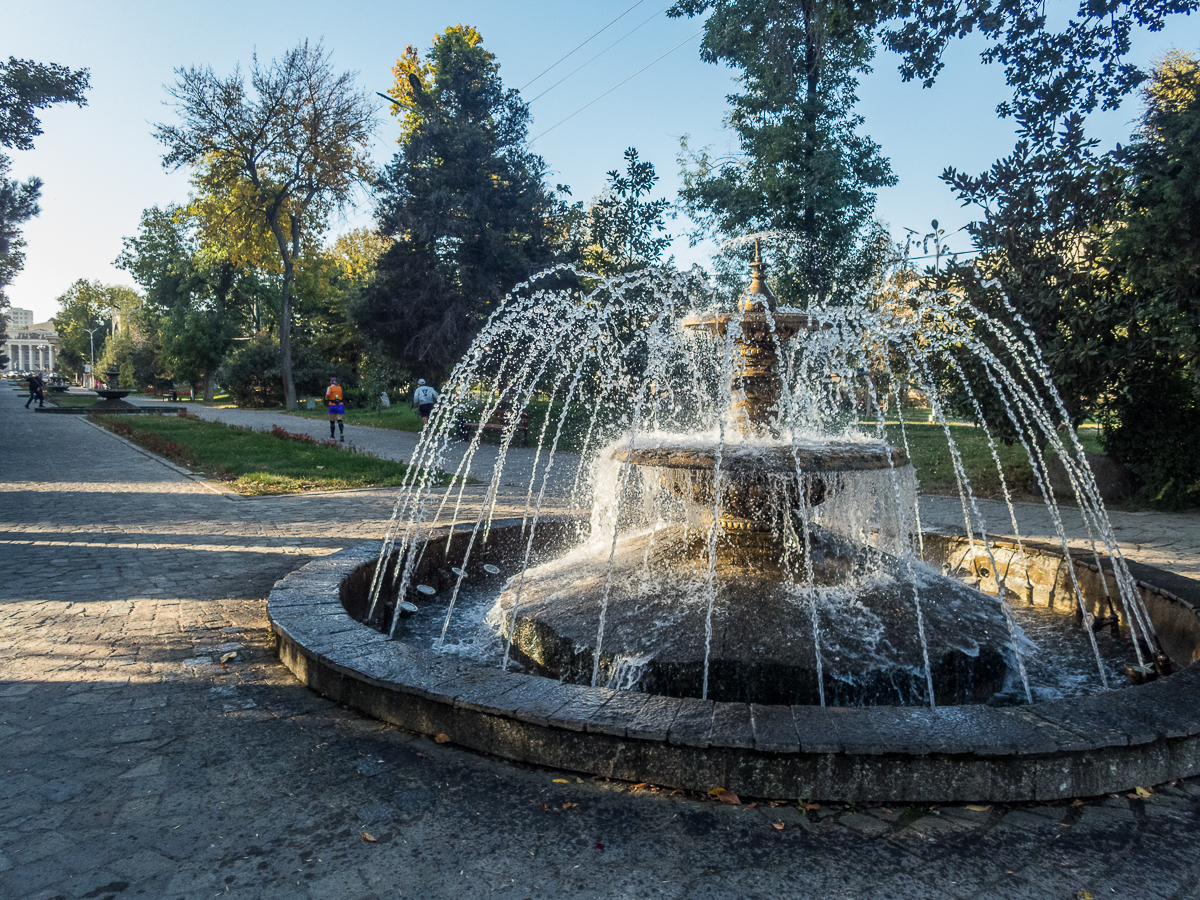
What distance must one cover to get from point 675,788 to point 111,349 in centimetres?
7603

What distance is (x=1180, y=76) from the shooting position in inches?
283

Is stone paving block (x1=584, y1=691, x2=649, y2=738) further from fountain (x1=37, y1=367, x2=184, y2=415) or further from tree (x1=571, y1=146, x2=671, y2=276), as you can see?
fountain (x1=37, y1=367, x2=184, y2=415)

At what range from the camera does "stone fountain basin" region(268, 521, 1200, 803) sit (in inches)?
98.7

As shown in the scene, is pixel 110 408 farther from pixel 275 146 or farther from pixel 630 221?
pixel 630 221

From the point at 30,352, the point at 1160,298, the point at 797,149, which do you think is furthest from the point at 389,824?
the point at 30,352

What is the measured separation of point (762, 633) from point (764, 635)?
0.06ft

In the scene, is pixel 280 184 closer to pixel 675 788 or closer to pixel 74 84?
pixel 74 84

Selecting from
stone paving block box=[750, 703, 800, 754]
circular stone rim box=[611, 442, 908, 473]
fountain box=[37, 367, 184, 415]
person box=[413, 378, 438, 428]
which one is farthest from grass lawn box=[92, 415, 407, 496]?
fountain box=[37, 367, 184, 415]

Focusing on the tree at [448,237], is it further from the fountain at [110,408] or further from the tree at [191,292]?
the tree at [191,292]

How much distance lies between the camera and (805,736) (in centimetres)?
255

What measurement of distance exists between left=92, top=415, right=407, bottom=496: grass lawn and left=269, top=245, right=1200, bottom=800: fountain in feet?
16.7

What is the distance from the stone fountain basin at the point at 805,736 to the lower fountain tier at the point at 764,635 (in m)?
0.75

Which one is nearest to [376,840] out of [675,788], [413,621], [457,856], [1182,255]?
[457,856]

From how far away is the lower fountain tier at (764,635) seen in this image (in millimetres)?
3557
